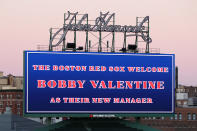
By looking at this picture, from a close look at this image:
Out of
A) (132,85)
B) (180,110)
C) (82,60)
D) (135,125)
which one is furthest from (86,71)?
(180,110)

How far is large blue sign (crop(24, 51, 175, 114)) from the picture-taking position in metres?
43.7

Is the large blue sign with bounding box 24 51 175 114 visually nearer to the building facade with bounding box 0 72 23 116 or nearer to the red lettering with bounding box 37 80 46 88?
the red lettering with bounding box 37 80 46 88

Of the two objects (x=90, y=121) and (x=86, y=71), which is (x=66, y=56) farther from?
(x=90, y=121)

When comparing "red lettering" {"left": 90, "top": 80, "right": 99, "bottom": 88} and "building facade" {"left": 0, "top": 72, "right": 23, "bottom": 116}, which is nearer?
"red lettering" {"left": 90, "top": 80, "right": 99, "bottom": 88}

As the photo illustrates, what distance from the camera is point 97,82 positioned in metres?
44.9

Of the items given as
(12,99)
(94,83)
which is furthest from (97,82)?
(12,99)

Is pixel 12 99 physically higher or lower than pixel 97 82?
lower

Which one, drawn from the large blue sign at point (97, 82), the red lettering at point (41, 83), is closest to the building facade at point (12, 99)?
the large blue sign at point (97, 82)

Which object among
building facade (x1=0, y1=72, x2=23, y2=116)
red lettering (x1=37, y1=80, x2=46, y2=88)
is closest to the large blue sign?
red lettering (x1=37, y1=80, x2=46, y2=88)

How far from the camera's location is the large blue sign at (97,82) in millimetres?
43656

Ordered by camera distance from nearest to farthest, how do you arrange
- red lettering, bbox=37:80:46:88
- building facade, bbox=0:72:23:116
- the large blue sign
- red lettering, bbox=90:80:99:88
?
red lettering, bbox=37:80:46:88, the large blue sign, red lettering, bbox=90:80:99:88, building facade, bbox=0:72:23:116

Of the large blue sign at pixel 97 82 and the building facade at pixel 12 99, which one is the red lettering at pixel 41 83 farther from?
the building facade at pixel 12 99

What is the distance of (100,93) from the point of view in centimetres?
4488

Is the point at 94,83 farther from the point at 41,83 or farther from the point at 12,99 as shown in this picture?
the point at 12,99
